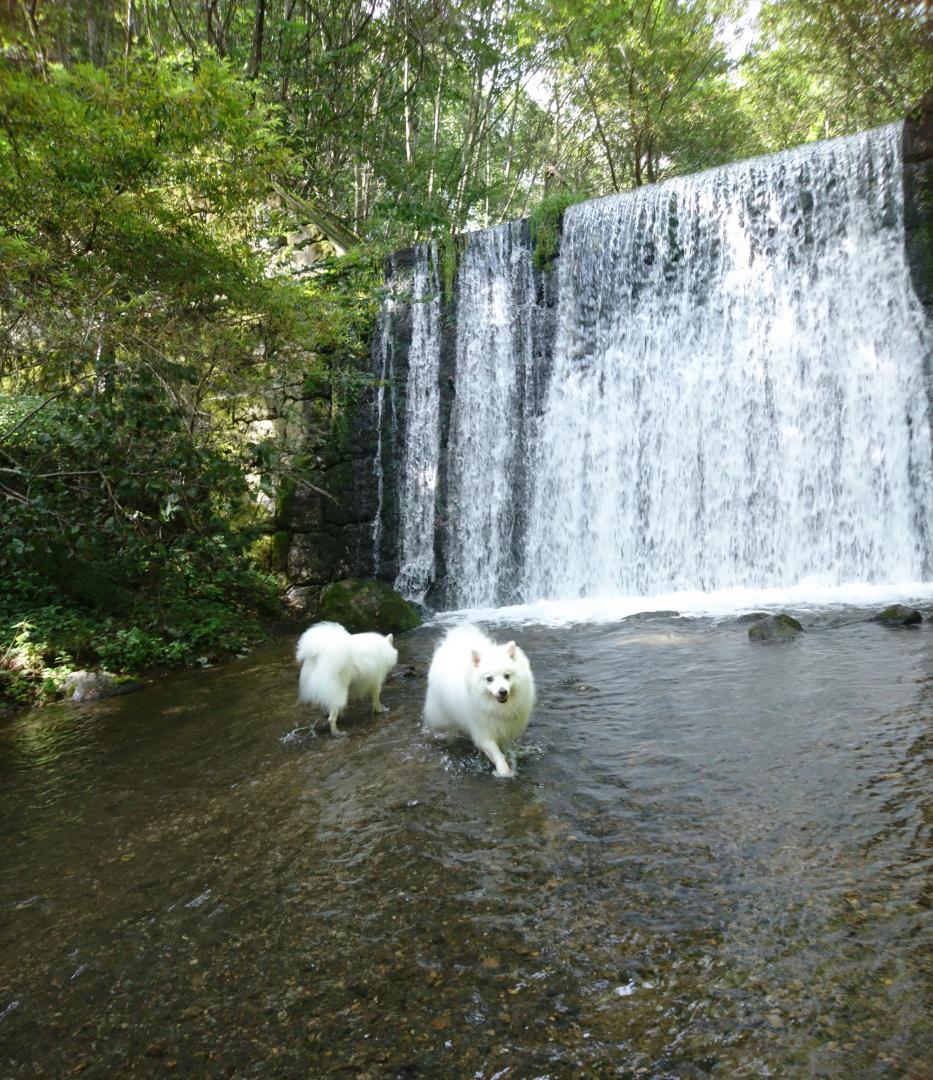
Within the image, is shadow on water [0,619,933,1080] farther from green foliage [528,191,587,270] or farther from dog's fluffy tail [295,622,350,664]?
green foliage [528,191,587,270]

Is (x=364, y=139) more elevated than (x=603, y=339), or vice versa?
(x=364, y=139)

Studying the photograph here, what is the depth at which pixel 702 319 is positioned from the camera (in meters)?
12.8

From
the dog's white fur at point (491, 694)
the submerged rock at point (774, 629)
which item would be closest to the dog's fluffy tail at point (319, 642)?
the dog's white fur at point (491, 694)

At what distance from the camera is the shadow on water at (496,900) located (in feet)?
7.36

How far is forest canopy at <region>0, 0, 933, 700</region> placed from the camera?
8.21m

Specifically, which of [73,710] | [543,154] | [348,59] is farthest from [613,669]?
[543,154]

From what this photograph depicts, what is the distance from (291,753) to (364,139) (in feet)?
61.7

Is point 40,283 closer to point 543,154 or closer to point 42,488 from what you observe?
point 42,488

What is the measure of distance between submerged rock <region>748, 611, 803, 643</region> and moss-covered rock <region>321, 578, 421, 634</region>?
5211 mm

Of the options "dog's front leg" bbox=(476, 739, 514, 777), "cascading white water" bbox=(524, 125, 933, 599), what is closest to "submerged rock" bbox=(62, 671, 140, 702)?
"dog's front leg" bbox=(476, 739, 514, 777)

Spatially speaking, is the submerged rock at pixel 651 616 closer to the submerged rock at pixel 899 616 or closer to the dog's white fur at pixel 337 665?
the submerged rock at pixel 899 616

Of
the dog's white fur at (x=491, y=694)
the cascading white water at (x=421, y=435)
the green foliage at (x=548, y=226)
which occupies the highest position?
the green foliage at (x=548, y=226)

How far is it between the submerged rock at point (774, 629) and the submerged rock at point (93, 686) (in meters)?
6.72

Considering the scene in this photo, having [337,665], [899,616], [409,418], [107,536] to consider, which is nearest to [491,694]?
[337,665]
